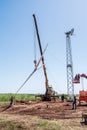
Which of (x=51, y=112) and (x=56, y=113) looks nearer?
(x=56, y=113)

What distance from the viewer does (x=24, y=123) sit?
19.2 metres

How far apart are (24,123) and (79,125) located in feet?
11.6

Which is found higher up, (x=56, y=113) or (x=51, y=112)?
(x=51, y=112)

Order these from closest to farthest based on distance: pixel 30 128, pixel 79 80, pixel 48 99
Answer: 1. pixel 30 128
2. pixel 79 80
3. pixel 48 99

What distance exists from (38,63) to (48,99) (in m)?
6.38

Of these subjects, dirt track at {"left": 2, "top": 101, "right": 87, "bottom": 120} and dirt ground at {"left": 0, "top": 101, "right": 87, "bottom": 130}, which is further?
dirt track at {"left": 2, "top": 101, "right": 87, "bottom": 120}

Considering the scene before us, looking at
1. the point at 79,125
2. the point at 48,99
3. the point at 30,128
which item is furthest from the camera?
the point at 48,99

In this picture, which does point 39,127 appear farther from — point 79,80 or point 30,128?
point 79,80

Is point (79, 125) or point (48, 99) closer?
point (79, 125)

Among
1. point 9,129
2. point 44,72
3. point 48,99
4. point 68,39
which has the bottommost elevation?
point 9,129

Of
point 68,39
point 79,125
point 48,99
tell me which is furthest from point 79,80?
point 79,125

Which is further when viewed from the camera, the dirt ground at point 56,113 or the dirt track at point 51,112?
the dirt track at point 51,112

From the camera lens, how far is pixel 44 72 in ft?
172

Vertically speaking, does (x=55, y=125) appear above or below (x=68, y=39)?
below
